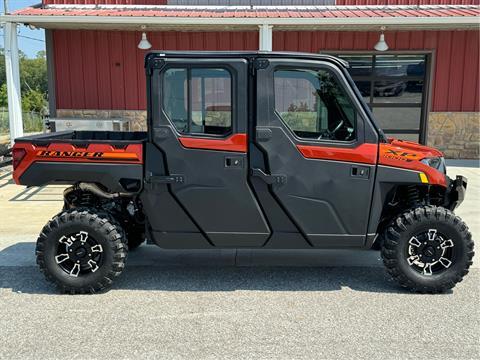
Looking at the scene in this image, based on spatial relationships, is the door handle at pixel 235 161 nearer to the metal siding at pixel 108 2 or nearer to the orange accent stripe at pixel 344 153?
the orange accent stripe at pixel 344 153

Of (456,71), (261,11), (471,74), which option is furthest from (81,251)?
(471,74)

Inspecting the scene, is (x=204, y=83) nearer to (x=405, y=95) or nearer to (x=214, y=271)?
(x=214, y=271)

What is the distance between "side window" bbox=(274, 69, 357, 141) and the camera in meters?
3.97

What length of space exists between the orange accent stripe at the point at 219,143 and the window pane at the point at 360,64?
29.7 feet

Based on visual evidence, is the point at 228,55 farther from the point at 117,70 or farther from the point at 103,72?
the point at 103,72

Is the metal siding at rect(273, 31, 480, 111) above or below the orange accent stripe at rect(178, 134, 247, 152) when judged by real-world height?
above

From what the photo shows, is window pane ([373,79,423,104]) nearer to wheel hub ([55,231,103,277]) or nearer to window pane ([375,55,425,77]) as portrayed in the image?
window pane ([375,55,425,77])

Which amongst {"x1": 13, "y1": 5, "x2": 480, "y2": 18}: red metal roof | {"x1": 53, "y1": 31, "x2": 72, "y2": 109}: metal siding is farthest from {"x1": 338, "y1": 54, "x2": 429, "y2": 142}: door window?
{"x1": 53, "y1": 31, "x2": 72, "y2": 109}: metal siding

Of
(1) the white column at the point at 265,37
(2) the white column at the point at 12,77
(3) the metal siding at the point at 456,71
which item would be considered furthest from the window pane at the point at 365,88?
(2) the white column at the point at 12,77

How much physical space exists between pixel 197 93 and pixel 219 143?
1.54 ft

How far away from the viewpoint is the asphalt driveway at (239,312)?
3.22 meters

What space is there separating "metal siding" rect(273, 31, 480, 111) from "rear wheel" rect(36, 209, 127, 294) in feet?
29.6

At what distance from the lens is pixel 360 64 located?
12273mm

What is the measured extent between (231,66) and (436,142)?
990 centimetres
